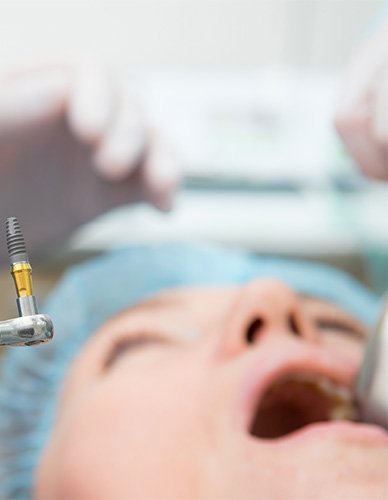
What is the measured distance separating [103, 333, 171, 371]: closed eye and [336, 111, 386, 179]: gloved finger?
0.35 metres

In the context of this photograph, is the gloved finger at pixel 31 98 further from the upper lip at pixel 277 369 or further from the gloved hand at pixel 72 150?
the upper lip at pixel 277 369

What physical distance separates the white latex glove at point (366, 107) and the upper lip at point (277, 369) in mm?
276

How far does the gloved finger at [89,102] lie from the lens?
32.8 inches

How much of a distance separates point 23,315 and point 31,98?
0.45 meters

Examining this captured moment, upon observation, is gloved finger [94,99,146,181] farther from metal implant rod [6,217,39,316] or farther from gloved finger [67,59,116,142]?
metal implant rod [6,217,39,316]

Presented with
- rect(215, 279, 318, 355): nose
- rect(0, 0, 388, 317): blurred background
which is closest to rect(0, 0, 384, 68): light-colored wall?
rect(0, 0, 388, 317): blurred background

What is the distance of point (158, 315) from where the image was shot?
94 centimetres

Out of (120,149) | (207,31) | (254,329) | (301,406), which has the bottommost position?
(301,406)

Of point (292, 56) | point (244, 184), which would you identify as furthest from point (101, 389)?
point (292, 56)

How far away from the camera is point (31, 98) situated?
85cm

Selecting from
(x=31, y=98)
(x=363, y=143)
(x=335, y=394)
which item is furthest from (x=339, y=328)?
(x=31, y=98)

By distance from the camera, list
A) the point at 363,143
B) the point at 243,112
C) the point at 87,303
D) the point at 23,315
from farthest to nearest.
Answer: the point at 243,112
the point at 87,303
the point at 363,143
the point at 23,315

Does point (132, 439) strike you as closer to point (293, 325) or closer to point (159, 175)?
point (293, 325)

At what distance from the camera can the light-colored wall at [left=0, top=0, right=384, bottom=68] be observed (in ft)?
5.84
